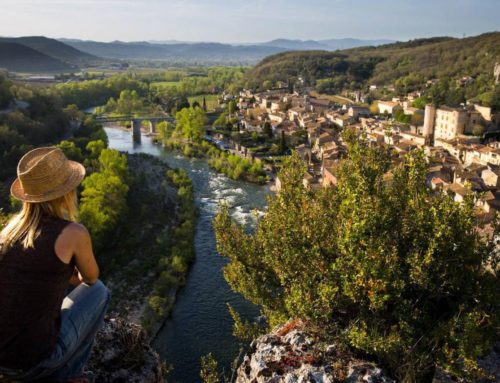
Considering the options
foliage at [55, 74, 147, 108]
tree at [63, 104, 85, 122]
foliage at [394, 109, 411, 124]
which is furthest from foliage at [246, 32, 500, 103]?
tree at [63, 104, 85, 122]

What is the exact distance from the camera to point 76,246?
2.06 meters

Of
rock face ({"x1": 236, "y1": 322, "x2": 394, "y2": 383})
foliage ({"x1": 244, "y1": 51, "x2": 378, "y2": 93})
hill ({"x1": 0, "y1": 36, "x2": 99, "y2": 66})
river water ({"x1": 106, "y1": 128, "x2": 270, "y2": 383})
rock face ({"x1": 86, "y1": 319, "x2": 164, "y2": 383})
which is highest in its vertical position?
hill ({"x1": 0, "y1": 36, "x2": 99, "y2": 66})

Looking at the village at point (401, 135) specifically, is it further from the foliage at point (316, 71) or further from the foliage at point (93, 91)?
Result: the foliage at point (93, 91)

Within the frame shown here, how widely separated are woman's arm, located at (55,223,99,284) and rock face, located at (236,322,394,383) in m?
1.69

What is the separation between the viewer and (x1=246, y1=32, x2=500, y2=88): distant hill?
166 ft

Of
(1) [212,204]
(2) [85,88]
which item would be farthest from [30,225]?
(2) [85,88]

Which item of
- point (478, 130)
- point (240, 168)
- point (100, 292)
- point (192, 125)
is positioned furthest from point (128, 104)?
point (100, 292)

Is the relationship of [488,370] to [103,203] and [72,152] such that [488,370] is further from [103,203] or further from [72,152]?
[72,152]

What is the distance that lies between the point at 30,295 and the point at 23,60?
111m

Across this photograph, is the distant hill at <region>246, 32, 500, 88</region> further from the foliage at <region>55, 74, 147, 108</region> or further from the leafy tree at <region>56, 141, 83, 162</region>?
the leafy tree at <region>56, 141, 83, 162</region>

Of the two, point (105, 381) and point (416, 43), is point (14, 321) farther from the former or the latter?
point (416, 43)

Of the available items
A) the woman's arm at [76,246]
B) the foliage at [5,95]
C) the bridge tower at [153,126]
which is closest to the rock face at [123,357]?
the woman's arm at [76,246]

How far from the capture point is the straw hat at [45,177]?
81.4 inches

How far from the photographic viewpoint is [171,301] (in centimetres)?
1192
